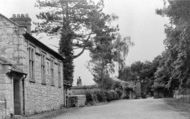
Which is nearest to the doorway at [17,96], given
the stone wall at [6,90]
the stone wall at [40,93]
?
the stone wall at [40,93]

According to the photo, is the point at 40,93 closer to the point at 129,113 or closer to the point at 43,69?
the point at 43,69

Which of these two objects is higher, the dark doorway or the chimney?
the chimney

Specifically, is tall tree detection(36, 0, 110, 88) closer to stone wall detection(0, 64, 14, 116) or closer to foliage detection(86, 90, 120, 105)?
foliage detection(86, 90, 120, 105)

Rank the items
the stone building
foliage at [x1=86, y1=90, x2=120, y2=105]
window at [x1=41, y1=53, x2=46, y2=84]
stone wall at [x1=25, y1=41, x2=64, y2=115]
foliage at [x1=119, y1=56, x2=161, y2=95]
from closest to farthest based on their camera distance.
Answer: the stone building < stone wall at [x1=25, y1=41, x2=64, y2=115] < window at [x1=41, y1=53, x2=46, y2=84] < foliage at [x1=86, y1=90, x2=120, y2=105] < foliage at [x1=119, y1=56, x2=161, y2=95]

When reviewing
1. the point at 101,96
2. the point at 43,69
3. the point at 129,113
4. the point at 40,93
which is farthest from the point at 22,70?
the point at 101,96

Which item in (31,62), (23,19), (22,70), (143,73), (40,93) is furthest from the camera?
(143,73)

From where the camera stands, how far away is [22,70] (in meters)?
27.5

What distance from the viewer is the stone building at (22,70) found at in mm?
24922

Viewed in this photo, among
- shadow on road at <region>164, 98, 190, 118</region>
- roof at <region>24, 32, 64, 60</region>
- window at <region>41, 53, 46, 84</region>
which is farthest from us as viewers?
window at <region>41, 53, 46, 84</region>

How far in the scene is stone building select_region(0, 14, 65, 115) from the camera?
24.9 metres

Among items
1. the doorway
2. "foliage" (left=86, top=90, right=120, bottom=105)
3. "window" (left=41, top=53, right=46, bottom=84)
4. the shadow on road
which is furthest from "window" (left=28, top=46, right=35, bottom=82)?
"foliage" (left=86, top=90, right=120, bottom=105)

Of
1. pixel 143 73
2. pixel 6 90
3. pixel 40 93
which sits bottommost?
pixel 40 93

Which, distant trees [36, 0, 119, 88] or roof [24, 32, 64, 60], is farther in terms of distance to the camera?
distant trees [36, 0, 119, 88]

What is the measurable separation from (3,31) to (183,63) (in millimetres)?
15625
